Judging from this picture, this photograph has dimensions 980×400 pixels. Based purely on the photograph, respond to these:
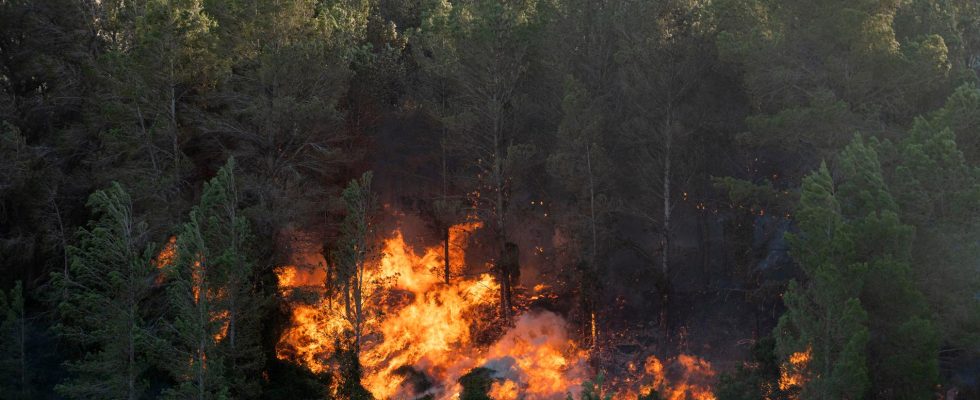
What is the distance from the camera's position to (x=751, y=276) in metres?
32.3

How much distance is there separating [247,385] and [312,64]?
1102cm

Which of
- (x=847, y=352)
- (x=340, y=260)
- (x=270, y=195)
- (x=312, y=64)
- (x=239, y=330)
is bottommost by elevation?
(x=847, y=352)

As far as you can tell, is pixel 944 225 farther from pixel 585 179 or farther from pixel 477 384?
pixel 585 179

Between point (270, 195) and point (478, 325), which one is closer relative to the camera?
point (270, 195)

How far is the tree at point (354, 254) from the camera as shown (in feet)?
89.5

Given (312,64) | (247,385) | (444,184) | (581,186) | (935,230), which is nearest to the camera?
(935,230)

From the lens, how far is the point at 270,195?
94.3ft

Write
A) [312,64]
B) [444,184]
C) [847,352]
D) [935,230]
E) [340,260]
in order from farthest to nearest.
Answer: [444,184] < [312,64] < [340,260] < [935,230] < [847,352]

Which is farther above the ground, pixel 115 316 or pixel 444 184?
pixel 444 184

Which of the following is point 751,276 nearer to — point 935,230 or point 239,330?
point 935,230

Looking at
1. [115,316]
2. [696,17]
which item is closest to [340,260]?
[115,316]

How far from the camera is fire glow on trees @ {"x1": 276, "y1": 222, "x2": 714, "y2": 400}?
28.7 meters

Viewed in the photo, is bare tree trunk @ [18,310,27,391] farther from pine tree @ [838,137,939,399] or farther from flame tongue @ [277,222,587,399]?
pine tree @ [838,137,939,399]

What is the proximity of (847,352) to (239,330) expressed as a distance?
54.5 ft
